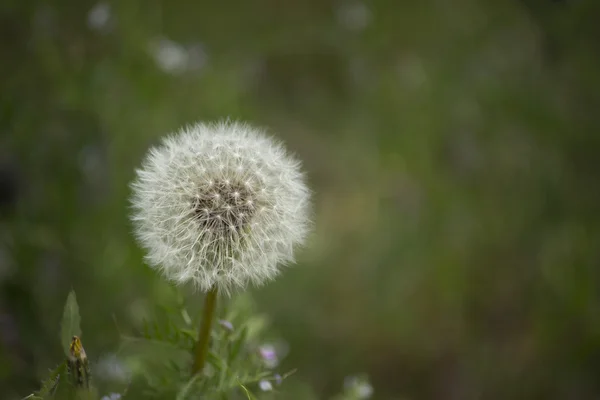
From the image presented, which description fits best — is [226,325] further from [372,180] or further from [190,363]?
[372,180]

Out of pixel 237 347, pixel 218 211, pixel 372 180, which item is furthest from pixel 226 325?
pixel 372 180

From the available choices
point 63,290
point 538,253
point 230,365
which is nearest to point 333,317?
point 538,253

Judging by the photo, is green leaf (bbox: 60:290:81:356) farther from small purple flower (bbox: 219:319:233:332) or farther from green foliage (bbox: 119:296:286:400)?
small purple flower (bbox: 219:319:233:332)

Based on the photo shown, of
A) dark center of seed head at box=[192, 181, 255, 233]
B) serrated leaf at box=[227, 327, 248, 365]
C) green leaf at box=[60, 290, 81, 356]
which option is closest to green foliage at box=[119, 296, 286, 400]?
serrated leaf at box=[227, 327, 248, 365]

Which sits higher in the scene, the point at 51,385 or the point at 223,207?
the point at 223,207

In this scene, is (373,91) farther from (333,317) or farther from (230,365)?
(230,365)

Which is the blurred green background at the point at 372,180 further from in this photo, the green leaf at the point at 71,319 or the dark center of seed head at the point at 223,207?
the dark center of seed head at the point at 223,207
